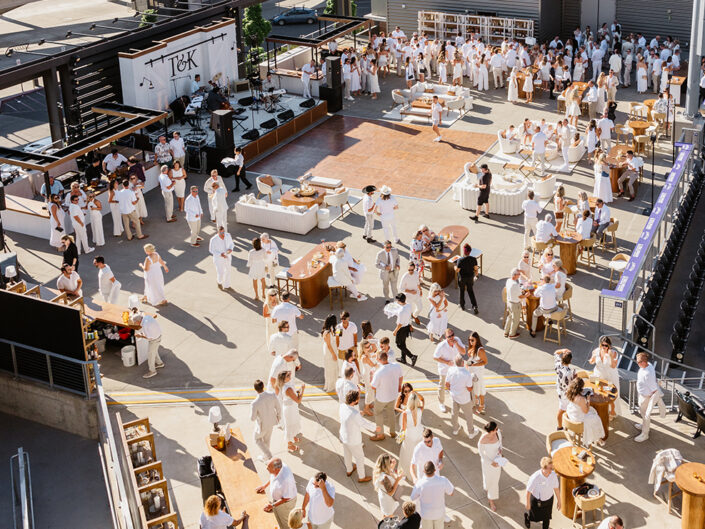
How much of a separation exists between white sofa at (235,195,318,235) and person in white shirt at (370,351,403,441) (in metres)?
8.64

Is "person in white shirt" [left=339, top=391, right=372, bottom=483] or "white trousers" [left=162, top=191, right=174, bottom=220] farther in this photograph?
"white trousers" [left=162, top=191, right=174, bottom=220]

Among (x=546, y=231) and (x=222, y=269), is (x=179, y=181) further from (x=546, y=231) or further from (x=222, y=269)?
(x=546, y=231)

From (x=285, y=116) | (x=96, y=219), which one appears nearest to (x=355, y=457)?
(x=96, y=219)

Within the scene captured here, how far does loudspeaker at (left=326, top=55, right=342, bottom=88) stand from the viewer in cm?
3269

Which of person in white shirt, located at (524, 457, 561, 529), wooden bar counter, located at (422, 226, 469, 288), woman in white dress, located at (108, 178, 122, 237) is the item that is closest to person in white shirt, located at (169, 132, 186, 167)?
woman in white dress, located at (108, 178, 122, 237)

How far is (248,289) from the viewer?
2145cm

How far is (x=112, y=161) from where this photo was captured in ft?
86.8

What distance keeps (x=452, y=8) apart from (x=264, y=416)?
29036 mm

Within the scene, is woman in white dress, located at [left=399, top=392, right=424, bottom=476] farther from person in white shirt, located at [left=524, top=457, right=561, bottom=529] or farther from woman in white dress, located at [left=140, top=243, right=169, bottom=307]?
woman in white dress, located at [left=140, top=243, right=169, bottom=307]

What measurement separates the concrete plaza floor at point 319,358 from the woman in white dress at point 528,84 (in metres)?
6.73

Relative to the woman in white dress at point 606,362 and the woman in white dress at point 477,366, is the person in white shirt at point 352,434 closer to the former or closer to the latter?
the woman in white dress at point 477,366

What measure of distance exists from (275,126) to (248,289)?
1034 cm

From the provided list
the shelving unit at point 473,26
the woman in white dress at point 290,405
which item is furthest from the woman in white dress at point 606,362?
the shelving unit at point 473,26

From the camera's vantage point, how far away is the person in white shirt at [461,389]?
609 inches
